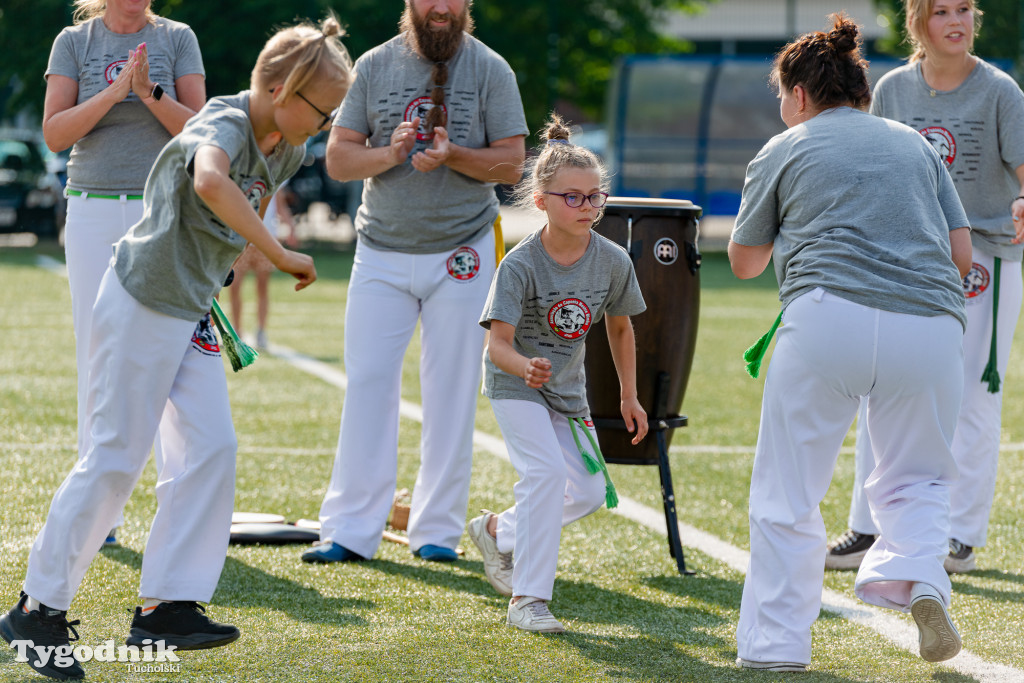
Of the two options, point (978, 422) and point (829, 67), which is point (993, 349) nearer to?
point (978, 422)

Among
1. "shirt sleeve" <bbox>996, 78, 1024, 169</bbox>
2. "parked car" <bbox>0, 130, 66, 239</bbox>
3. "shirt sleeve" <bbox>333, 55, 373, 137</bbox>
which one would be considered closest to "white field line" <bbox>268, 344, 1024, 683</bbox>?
"shirt sleeve" <bbox>333, 55, 373, 137</bbox>

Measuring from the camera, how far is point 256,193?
3.82 meters

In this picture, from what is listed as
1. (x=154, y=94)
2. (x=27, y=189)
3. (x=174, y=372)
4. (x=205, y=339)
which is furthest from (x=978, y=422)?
(x=27, y=189)

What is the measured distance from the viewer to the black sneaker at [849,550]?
17.0 ft

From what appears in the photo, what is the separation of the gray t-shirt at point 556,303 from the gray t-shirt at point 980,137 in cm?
145

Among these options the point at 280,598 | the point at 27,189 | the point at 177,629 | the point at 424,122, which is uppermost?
the point at 424,122

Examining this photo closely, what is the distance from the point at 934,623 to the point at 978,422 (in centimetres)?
168

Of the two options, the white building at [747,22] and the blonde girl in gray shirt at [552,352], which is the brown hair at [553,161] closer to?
the blonde girl in gray shirt at [552,352]

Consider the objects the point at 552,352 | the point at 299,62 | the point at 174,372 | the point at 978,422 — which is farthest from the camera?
the point at 978,422

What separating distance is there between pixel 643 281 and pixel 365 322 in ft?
3.57

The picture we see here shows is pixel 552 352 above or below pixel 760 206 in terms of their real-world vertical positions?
below

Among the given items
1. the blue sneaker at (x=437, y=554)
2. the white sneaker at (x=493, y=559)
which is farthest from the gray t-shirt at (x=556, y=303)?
the blue sneaker at (x=437, y=554)

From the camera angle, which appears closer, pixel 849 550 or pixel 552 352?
pixel 552 352

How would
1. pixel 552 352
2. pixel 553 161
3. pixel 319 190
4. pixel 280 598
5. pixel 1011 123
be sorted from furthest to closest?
pixel 319 190
pixel 1011 123
pixel 280 598
pixel 552 352
pixel 553 161
